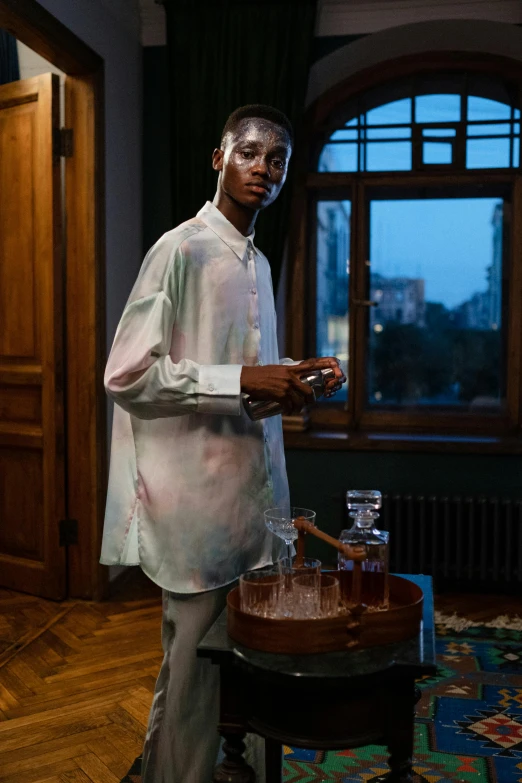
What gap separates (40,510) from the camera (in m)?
3.67

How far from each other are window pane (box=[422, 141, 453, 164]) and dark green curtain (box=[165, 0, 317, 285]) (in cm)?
69

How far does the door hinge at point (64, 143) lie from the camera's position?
353 centimetres

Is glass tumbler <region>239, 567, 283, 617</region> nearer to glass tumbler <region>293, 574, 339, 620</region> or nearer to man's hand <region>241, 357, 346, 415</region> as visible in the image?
glass tumbler <region>293, 574, 339, 620</region>

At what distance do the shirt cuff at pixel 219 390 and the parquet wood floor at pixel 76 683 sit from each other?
1.25 meters

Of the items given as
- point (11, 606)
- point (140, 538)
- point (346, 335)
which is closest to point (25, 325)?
point (11, 606)

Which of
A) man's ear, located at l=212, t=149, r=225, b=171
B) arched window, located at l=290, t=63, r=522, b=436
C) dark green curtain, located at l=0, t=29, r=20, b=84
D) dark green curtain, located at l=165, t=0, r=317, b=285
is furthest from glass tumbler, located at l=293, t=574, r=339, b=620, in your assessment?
dark green curtain, located at l=0, t=29, r=20, b=84

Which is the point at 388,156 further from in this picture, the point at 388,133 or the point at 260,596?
the point at 260,596

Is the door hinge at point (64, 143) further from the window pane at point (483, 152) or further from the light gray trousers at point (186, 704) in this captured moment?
the light gray trousers at point (186, 704)

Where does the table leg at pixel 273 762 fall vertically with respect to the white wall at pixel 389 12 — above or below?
below

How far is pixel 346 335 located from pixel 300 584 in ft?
10.3

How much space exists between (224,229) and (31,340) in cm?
227

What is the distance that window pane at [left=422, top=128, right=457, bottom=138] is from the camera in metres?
4.11

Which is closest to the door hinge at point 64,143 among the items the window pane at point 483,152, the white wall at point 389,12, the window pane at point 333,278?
the white wall at point 389,12

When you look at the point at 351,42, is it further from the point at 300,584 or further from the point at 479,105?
the point at 300,584
